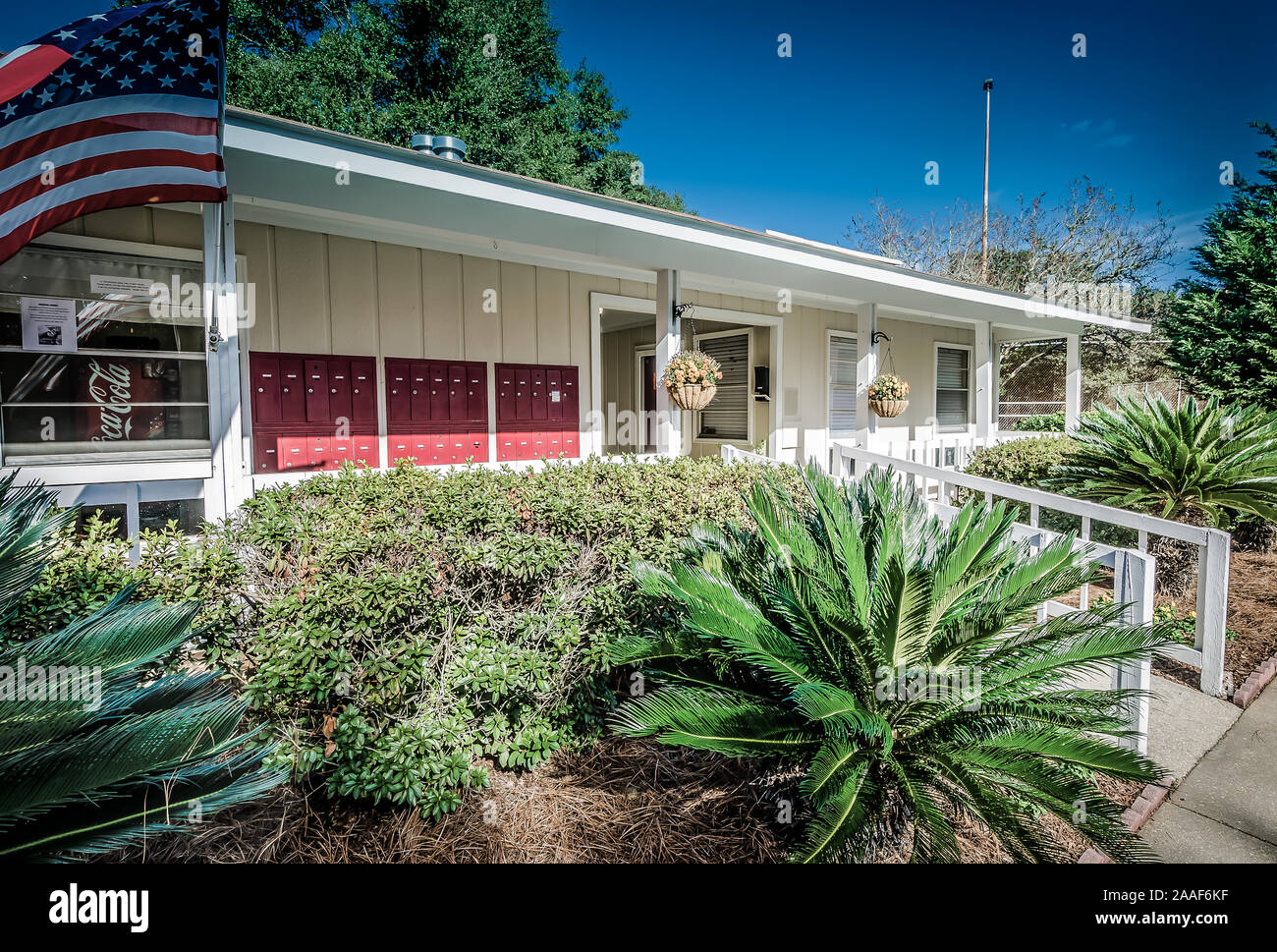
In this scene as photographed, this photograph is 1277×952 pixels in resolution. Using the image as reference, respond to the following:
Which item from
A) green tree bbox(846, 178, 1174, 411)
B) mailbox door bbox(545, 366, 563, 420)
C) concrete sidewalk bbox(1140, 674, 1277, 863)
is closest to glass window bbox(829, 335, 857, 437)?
mailbox door bbox(545, 366, 563, 420)

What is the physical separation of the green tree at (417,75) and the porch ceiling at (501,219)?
10.2 meters

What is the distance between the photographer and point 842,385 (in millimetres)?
9477

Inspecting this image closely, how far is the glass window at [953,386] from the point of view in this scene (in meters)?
10.8

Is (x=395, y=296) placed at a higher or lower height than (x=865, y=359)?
higher

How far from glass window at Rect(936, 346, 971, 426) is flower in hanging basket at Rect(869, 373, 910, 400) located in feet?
12.1

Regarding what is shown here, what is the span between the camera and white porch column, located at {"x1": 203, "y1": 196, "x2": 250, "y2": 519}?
345 centimetres

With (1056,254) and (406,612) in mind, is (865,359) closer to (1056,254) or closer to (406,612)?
(406,612)

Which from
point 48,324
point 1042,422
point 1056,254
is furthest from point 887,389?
point 1056,254

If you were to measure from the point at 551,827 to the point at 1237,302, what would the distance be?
14742 mm

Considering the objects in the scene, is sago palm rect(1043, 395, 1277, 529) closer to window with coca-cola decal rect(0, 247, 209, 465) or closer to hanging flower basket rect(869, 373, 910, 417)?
hanging flower basket rect(869, 373, 910, 417)

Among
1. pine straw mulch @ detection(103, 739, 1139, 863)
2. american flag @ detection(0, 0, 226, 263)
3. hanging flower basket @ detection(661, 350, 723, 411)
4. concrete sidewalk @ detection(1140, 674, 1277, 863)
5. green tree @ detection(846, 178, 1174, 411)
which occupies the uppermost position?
green tree @ detection(846, 178, 1174, 411)

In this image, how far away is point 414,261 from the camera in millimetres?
5586

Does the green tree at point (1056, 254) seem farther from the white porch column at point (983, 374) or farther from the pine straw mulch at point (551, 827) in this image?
the pine straw mulch at point (551, 827)

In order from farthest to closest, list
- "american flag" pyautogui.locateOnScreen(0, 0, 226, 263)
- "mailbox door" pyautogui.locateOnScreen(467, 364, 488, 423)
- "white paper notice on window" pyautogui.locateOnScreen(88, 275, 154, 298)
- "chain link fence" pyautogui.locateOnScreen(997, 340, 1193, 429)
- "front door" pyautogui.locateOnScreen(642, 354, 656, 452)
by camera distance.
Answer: "chain link fence" pyautogui.locateOnScreen(997, 340, 1193, 429), "front door" pyautogui.locateOnScreen(642, 354, 656, 452), "mailbox door" pyautogui.locateOnScreen(467, 364, 488, 423), "white paper notice on window" pyautogui.locateOnScreen(88, 275, 154, 298), "american flag" pyautogui.locateOnScreen(0, 0, 226, 263)
